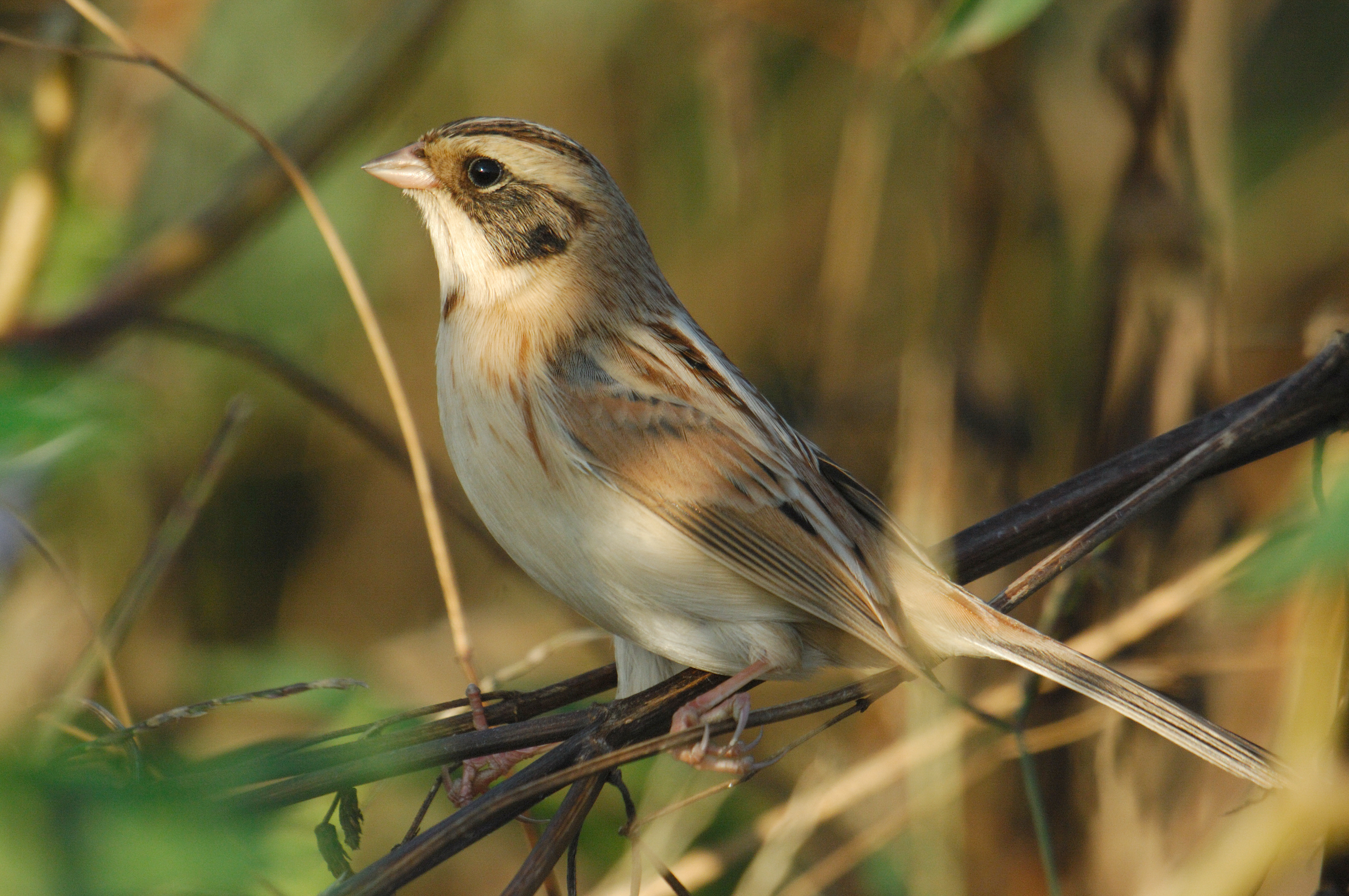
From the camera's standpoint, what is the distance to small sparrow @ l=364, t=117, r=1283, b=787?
7.48 ft

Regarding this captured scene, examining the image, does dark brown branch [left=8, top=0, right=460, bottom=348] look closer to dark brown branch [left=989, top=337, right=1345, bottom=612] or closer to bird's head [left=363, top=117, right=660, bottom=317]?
bird's head [left=363, top=117, right=660, bottom=317]

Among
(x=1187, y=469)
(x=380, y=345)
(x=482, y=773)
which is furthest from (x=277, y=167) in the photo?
(x=1187, y=469)

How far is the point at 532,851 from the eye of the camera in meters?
1.60

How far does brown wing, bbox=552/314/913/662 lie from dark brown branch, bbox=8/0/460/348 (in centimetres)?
189

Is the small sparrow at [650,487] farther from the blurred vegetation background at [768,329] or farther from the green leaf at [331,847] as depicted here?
the green leaf at [331,847]

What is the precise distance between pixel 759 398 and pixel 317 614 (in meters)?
3.42

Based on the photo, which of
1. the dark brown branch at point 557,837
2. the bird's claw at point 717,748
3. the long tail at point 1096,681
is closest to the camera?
the dark brown branch at point 557,837

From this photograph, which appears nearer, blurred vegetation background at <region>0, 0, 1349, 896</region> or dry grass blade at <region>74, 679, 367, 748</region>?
dry grass blade at <region>74, 679, 367, 748</region>

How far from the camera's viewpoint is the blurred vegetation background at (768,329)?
326 centimetres

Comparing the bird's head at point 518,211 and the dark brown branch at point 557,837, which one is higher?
the bird's head at point 518,211

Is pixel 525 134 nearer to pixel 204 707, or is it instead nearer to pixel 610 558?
pixel 610 558

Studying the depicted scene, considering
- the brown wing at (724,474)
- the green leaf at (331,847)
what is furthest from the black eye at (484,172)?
the green leaf at (331,847)

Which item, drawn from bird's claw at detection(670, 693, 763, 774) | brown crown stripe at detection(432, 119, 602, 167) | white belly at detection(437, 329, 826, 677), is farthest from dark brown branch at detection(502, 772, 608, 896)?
brown crown stripe at detection(432, 119, 602, 167)

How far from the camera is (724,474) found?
2428 mm
